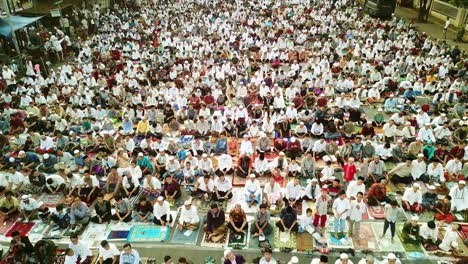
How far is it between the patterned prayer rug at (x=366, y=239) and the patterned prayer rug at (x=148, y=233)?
173 inches

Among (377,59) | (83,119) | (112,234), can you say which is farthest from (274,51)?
(112,234)

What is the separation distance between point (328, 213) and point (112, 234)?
210 inches

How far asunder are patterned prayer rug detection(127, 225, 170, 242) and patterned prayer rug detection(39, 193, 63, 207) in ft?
8.73

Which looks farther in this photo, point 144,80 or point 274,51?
point 274,51

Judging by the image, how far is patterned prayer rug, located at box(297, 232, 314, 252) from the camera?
28.7ft

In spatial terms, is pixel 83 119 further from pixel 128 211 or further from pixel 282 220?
pixel 282 220

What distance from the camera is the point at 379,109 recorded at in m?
16.2

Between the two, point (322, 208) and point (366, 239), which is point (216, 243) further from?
point (366, 239)

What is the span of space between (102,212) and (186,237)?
2.23 meters

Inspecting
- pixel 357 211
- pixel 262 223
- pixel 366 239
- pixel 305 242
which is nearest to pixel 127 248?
pixel 262 223

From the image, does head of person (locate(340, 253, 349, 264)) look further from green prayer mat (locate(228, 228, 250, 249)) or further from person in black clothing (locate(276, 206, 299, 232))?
green prayer mat (locate(228, 228, 250, 249))

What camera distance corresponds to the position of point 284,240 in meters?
9.02

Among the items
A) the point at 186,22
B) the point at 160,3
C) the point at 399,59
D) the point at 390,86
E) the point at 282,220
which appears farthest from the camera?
the point at 160,3

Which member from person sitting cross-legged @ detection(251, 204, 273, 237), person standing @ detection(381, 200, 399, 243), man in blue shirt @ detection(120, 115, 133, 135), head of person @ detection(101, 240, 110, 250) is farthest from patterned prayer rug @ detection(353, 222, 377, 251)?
man in blue shirt @ detection(120, 115, 133, 135)
